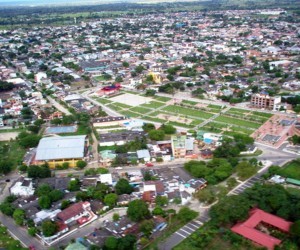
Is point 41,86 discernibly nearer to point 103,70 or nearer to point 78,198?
point 103,70

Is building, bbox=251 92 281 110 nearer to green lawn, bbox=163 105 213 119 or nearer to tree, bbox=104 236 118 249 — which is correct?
green lawn, bbox=163 105 213 119

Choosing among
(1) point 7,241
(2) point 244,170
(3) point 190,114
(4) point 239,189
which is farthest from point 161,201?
(3) point 190,114

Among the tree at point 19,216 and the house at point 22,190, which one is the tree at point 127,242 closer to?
the tree at point 19,216

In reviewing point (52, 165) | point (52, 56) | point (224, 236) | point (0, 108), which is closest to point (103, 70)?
point (52, 56)

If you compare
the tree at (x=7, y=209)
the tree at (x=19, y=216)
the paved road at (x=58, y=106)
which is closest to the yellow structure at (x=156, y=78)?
the paved road at (x=58, y=106)

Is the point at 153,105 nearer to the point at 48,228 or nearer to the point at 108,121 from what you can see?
the point at 108,121

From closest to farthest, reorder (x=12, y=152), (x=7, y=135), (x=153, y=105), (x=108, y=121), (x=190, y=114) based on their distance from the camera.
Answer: (x=12, y=152) → (x=7, y=135) → (x=108, y=121) → (x=190, y=114) → (x=153, y=105)
